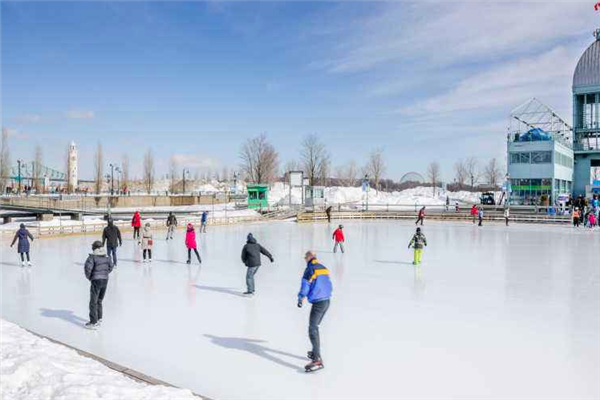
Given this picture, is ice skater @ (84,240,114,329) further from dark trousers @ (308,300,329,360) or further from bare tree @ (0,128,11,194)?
bare tree @ (0,128,11,194)

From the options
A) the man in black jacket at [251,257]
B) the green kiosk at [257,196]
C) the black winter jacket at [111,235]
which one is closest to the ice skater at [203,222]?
the black winter jacket at [111,235]

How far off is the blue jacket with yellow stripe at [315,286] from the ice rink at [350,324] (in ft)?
3.23

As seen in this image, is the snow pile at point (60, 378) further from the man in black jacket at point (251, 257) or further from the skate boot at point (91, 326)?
the man in black jacket at point (251, 257)

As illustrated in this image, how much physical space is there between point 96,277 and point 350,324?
4626 mm

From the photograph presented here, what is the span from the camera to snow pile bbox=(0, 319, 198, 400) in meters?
5.08

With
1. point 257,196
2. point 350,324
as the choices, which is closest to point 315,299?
point 350,324

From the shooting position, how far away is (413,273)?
13492mm

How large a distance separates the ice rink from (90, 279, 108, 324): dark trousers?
0.76ft

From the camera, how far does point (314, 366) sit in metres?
6.05

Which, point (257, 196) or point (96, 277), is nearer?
point (96, 277)

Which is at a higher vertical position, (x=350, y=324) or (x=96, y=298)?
(x=96, y=298)

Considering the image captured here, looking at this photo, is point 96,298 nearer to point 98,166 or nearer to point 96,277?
point 96,277

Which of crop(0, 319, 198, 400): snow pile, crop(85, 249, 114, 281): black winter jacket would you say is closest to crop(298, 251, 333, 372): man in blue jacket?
crop(0, 319, 198, 400): snow pile

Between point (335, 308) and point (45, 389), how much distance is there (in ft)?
18.1
